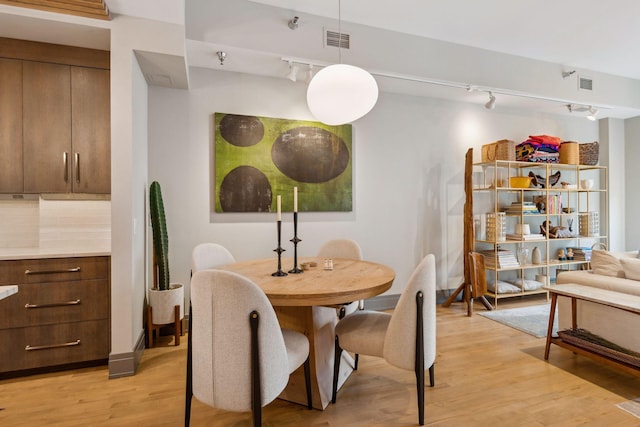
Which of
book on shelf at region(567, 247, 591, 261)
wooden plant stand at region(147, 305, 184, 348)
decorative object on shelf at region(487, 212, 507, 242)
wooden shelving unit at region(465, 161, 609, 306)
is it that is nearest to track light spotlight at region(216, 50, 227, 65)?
wooden plant stand at region(147, 305, 184, 348)

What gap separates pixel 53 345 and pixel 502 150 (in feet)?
15.8

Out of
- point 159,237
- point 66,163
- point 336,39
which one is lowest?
point 159,237

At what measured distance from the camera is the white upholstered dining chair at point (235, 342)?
144 centimetres

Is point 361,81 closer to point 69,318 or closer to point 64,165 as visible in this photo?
point 64,165

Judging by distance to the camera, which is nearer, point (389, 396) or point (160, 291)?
point (389, 396)

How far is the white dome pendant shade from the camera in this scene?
2.16 m

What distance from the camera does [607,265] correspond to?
2934mm

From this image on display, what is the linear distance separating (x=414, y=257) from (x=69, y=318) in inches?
138

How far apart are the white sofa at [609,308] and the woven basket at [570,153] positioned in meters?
1.83

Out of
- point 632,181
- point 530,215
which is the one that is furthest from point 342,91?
point 632,181

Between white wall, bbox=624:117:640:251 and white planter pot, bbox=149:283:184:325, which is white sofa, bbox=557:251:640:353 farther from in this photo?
white planter pot, bbox=149:283:184:325

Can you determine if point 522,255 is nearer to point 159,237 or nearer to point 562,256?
point 562,256

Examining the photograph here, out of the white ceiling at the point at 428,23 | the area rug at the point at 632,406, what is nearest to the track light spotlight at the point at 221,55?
the white ceiling at the point at 428,23

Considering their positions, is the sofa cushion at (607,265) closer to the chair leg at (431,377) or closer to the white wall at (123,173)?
the chair leg at (431,377)
